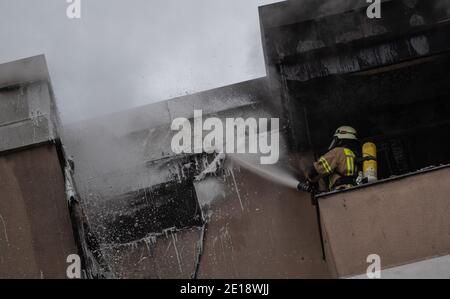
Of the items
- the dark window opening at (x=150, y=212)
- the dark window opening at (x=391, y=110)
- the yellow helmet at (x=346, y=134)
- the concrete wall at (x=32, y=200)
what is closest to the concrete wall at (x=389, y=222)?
the yellow helmet at (x=346, y=134)

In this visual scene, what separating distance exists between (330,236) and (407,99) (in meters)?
2.89

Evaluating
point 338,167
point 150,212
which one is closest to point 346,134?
point 338,167

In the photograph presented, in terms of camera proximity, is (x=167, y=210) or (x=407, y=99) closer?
(x=167, y=210)

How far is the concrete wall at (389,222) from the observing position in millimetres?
6406

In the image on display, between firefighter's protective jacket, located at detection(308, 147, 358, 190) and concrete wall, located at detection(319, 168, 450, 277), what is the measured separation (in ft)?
3.15

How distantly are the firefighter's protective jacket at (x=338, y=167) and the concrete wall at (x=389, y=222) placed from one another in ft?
3.15

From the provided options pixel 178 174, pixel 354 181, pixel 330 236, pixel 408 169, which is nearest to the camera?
pixel 330 236

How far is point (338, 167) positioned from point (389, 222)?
1247mm

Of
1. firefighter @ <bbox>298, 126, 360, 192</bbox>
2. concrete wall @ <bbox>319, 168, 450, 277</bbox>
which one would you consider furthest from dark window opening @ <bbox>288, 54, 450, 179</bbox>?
concrete wall @ <bbox>319, 168, 450, 277</bbox>

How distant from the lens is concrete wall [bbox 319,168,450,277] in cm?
641

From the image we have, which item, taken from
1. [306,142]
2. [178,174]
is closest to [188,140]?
[178,174]
